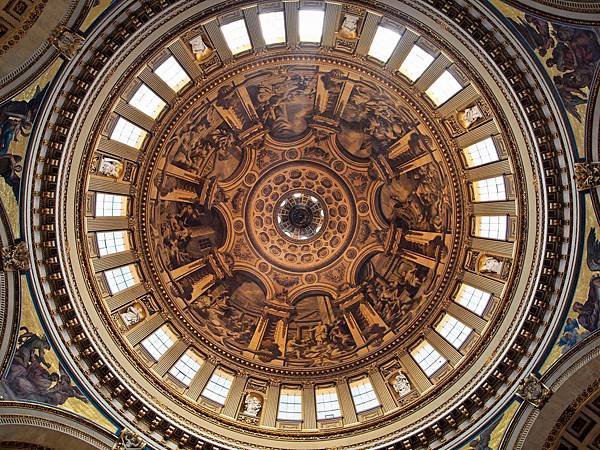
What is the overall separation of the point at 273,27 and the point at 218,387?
18.1 meters

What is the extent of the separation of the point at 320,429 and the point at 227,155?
16.0 metres

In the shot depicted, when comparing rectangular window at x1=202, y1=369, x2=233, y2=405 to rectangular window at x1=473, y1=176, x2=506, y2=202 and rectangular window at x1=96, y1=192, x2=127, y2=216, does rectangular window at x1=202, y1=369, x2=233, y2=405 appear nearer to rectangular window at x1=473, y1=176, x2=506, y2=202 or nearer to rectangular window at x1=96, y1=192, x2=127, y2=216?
rectangular window at x1=96, y1=192, x2=127, y2=216

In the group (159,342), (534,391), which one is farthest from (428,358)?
(159,342)

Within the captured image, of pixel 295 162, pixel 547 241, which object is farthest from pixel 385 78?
pixel 547 241

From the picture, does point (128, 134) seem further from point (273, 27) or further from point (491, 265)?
point (491, 265)

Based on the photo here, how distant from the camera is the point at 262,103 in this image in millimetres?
29516

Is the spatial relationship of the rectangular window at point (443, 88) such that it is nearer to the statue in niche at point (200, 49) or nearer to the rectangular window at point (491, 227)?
the rectangular window at point (491, 227)

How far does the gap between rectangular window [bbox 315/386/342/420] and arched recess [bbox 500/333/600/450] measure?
839 centimetres

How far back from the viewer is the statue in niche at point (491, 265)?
83.6 ft

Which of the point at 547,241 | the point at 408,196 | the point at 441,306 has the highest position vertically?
the point at 408,196

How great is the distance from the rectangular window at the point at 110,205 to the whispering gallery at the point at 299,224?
15 cm

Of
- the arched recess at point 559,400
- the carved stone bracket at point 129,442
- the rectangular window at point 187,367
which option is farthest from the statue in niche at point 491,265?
the carved stone bracket at point 129,442

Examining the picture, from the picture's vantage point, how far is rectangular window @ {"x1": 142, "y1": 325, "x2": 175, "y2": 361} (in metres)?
26.3

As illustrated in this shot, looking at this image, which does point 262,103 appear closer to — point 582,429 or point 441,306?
point 441,306
